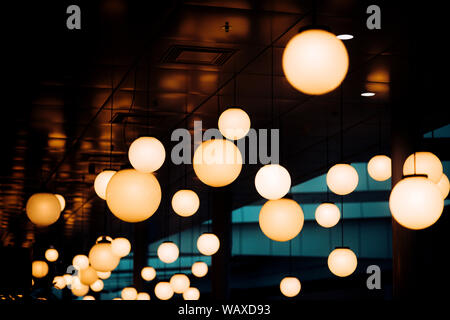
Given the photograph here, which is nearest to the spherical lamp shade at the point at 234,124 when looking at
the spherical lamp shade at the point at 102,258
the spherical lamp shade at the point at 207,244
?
the spherical lamp shade at the point at 102,258

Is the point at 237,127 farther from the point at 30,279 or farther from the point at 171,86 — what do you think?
the point at 30,279

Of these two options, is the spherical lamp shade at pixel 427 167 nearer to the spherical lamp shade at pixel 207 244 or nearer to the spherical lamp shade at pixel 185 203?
the spherical lamp shade at pixel 185 203

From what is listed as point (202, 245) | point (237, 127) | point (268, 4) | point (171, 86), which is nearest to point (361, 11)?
point (268, 4)

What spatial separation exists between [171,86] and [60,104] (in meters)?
1.52

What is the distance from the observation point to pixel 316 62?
2.87 m

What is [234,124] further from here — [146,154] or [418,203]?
[418,203]

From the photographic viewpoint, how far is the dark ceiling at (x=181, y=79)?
527cm

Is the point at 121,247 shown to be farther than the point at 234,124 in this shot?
Yes

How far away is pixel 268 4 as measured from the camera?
501 cm

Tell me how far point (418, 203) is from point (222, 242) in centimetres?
873

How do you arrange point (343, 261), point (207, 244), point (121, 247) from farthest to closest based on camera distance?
point (121, 247), point (207, 244), point (343, 261)

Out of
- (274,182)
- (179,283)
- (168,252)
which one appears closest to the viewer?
(274,182)

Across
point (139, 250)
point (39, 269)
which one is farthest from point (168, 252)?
point (139, 250)
